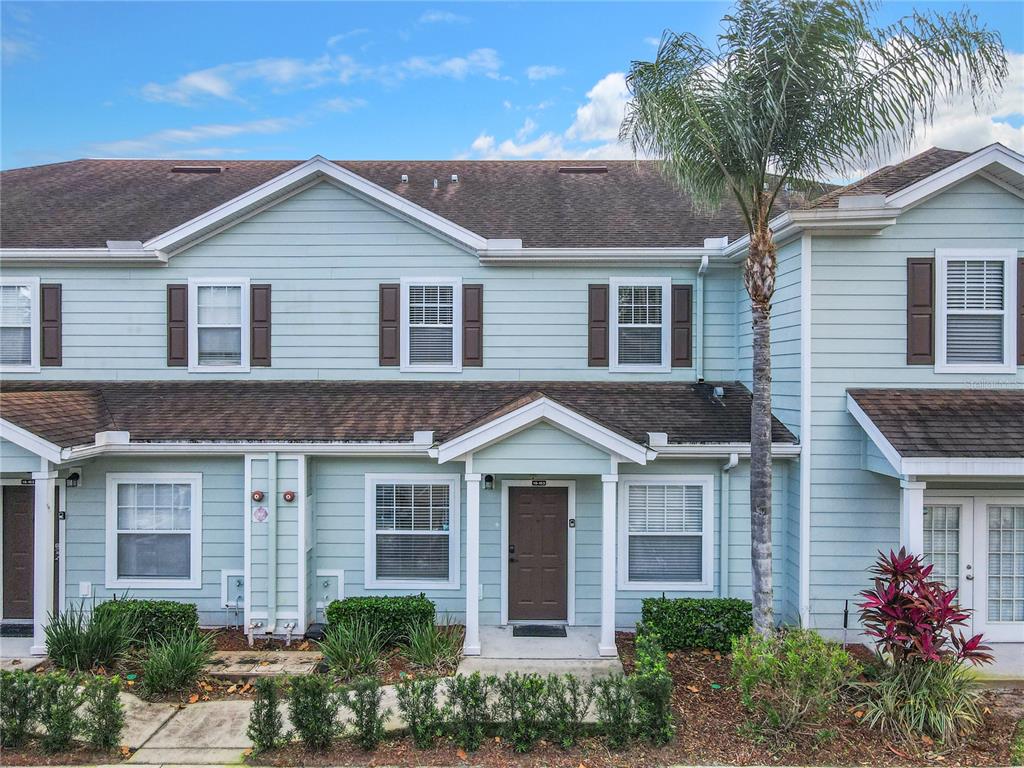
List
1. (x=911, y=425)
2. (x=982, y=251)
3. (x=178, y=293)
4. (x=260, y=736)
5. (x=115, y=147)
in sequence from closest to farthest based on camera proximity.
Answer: (x=260, y=736) → (x=911, y=425) → (x=982, y=251) → (x=178, y=293) → (x=115, y=147)

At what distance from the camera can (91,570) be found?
991 centimetres

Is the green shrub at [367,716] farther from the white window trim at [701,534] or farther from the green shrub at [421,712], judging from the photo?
the white window trim at [701,534]

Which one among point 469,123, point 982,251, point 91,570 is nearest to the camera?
point 982,251

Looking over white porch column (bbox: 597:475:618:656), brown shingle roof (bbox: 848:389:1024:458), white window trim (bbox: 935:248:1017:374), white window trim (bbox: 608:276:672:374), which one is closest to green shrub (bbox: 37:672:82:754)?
white porch column (bbox: 597:475:618:656)

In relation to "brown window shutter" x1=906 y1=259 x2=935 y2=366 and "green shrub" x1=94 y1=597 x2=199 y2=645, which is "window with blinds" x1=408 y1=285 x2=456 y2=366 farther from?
"brown window shutter" x1=906 y1=259 x2=935 y2=366

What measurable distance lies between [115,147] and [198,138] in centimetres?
204

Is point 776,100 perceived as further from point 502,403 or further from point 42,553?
point 42,553

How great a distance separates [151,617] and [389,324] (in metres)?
5.72

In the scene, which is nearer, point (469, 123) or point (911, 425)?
point (911, 425)

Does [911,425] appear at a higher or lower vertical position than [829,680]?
higher

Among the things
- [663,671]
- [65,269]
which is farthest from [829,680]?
[65,269]

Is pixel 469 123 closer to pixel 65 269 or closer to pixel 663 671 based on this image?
pixel 65 269

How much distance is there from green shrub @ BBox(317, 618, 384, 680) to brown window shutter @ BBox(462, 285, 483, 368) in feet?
15.9

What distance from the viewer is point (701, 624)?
880cm
